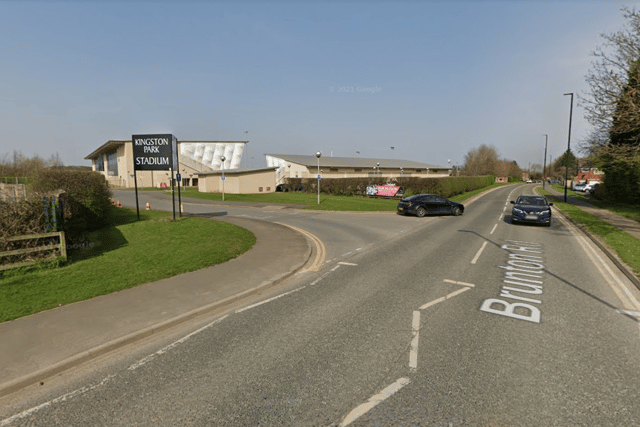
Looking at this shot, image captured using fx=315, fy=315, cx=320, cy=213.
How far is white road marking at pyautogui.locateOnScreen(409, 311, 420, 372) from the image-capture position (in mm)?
4137

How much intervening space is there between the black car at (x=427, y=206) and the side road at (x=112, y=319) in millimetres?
13602

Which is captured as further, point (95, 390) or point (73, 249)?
point (73, 249)

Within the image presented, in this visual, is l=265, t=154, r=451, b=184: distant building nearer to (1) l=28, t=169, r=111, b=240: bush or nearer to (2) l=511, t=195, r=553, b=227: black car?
(2) l=511, t=195, r=553, b=227: black car

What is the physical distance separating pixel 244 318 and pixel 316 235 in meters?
8.53

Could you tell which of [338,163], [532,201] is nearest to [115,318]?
[532,201]

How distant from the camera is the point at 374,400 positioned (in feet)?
11.4

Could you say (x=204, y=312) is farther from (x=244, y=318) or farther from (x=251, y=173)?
(x=251, y=173)

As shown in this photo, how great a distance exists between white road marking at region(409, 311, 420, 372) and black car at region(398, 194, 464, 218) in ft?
51.6

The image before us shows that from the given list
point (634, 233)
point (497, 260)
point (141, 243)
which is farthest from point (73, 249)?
point (634, 233)

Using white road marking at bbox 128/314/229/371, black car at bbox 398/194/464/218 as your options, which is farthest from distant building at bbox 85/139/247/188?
white road marking at bbox 128/314/229/371

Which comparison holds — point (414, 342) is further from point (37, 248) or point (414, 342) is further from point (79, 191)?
point (79, 191)

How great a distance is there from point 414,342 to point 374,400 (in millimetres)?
1484

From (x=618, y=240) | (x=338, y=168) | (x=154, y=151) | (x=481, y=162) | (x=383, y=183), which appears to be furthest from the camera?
(x=481, y=162)

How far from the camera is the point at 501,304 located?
6.13 metres
